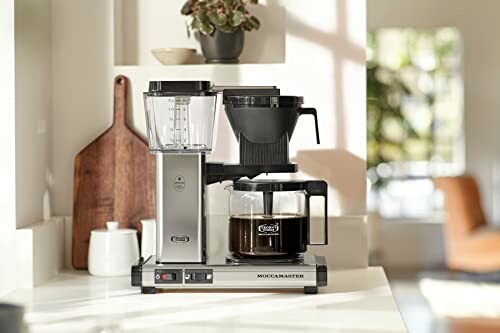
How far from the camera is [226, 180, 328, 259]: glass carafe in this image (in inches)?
83.7

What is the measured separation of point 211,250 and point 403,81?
6.18 metres


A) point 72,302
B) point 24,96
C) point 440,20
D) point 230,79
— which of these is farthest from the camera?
point 440,20

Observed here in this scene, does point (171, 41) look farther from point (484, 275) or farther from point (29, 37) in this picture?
point (484, 275)

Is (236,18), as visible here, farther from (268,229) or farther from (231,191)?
(268,229)

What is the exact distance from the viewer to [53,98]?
8.29ft

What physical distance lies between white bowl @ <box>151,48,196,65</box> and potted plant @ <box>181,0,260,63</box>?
0.05 metres

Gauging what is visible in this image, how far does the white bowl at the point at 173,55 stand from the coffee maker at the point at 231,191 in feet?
1.01

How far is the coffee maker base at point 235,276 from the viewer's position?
6.82 feet

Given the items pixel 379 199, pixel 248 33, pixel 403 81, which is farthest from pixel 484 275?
pixel 248 33

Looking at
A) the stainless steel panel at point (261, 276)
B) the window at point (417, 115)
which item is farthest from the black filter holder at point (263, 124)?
the window at point (417, 115)

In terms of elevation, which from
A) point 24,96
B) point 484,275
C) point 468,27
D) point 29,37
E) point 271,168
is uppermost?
point 468,27

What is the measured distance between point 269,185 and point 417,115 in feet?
21.2

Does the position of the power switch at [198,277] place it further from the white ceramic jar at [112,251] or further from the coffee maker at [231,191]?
the white ceramic jar at [112,251]

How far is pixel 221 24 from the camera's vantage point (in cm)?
237
